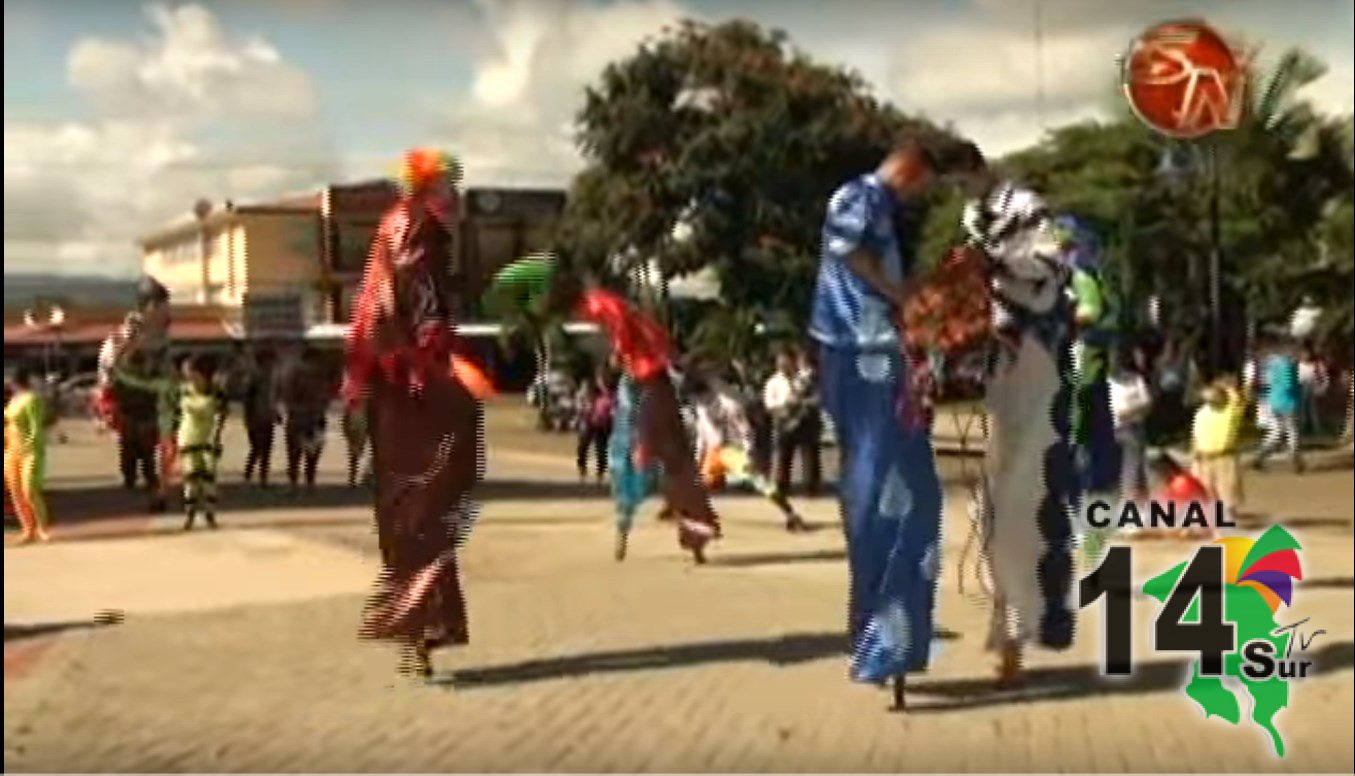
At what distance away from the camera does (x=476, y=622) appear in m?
2.97

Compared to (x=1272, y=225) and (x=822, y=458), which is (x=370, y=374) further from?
(x=1272, y=225)


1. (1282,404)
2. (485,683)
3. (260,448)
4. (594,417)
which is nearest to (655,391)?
(594,417)

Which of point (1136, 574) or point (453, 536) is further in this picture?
point (1136, 574)

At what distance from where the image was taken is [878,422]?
6.94 feet

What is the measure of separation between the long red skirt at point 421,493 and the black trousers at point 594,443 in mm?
371

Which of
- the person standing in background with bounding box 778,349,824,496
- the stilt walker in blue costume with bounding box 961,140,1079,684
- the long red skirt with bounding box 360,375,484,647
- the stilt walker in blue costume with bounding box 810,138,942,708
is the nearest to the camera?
the stilt walker in blue costume with bounding box 961,140,1079,684

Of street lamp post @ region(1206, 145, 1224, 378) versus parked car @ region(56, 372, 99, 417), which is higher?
street lamp post @ region(1206, 145, 1224, 378)

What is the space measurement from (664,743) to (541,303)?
133 cm

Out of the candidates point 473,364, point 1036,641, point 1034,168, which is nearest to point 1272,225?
point 1036,641

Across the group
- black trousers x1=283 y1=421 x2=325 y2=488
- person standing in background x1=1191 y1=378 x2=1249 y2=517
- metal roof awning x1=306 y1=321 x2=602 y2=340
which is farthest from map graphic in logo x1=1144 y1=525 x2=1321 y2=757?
black trousers x1=283 y1=421 x2=325 y2=488

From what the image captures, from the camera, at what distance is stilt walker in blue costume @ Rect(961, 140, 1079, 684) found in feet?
5.98

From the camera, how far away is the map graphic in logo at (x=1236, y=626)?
8.75 feet

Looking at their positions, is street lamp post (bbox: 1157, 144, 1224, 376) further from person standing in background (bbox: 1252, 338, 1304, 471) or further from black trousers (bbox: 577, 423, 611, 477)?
black trousers (bbox: 577, 423, 611, 477)

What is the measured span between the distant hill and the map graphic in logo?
1.58 metres
